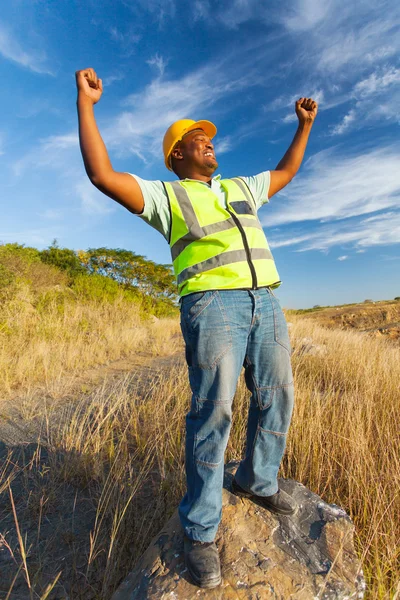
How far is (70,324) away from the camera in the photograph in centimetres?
814

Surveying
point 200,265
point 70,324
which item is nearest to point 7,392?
point 70,324

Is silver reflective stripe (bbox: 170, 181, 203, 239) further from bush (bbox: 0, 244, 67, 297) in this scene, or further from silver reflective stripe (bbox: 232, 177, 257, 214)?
bush (bbox: 0, 244, 67, 297)

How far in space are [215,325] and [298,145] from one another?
1.60 meters

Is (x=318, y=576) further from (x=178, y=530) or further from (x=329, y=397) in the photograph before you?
(x=329, y=397)

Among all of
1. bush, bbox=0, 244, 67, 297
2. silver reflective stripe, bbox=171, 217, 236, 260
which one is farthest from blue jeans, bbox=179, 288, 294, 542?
bush, bbox=0, 244, 67, 297

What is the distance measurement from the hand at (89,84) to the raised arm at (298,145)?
125cm

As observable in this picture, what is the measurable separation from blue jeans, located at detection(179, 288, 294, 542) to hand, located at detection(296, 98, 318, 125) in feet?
4.61

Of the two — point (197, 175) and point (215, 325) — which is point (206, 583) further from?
point (197, 175)

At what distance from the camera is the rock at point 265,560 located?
1363 mm

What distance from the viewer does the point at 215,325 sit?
1521 millimetres

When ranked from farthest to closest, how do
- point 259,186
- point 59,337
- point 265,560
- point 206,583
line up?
1. point 59,337
2. point 259,186
3. point 265,560
4. point 206,583

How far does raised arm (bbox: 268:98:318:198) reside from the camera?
7.57 ft

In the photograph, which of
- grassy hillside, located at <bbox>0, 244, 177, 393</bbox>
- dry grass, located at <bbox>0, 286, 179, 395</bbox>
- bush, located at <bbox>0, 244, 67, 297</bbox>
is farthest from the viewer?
bush, located at <bbox>0, 244, 67, 297</bbox>

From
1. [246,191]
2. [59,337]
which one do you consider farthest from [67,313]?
[246,191]
